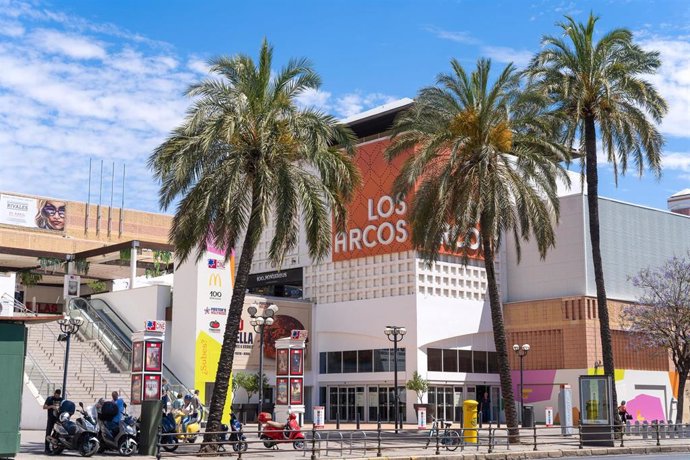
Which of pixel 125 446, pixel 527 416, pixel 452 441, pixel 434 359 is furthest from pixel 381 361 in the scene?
pixel 125 446

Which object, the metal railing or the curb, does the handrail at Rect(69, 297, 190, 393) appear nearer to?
the metal railing

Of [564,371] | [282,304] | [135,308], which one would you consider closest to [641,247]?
[564,371]

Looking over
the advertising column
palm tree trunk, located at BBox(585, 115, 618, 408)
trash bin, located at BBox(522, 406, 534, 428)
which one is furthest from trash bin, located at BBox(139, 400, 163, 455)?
trash bin, located at BBox(522, 406, 534, 428)

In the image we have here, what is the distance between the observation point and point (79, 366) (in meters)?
43.1

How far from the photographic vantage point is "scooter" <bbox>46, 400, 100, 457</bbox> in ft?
74.2

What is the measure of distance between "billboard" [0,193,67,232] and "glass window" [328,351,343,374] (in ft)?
142

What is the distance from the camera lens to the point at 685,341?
46969mm

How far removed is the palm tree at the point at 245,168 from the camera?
26.8 meters

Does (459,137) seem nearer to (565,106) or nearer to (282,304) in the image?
(565,106)

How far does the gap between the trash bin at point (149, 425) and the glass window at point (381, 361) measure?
31.9m

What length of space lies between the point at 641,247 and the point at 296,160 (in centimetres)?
3873

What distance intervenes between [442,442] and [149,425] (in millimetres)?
9001

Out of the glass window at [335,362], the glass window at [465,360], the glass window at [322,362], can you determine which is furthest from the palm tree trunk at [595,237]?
the glass window at [322,362]

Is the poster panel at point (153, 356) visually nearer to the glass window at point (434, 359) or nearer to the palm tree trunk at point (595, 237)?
the palm tree trunk at point (595, 237)
